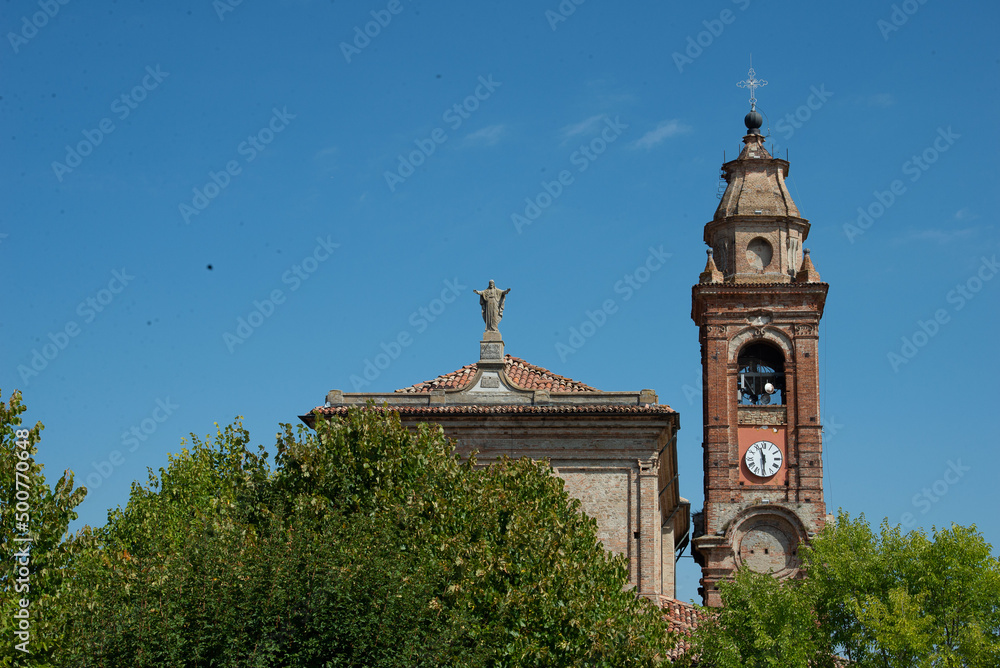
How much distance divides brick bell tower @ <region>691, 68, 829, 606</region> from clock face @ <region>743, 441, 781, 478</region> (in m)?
0.04

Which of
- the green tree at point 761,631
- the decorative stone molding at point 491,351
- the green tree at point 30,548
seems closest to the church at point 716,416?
the decorative stone molding at point 491,351

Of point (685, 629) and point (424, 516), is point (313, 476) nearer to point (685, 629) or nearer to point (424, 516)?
point (424, 516)

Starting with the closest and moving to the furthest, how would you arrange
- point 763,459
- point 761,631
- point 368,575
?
point 368,575 → point 761,631 → point 763,459

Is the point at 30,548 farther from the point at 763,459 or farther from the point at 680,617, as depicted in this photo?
the point at 763,459

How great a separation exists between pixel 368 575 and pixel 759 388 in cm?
2851

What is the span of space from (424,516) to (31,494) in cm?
708

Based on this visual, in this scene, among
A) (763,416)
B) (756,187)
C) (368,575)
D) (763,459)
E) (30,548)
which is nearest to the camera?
(368,575)

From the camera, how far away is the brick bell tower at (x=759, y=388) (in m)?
43.4

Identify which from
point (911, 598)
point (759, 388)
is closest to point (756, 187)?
point (759, 388)

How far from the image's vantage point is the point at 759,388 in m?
45.7

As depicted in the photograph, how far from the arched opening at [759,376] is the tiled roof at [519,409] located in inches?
447

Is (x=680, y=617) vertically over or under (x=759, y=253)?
under

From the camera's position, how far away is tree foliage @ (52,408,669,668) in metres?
19.2

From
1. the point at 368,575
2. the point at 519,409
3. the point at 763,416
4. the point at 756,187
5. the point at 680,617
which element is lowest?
the point at 368,575
